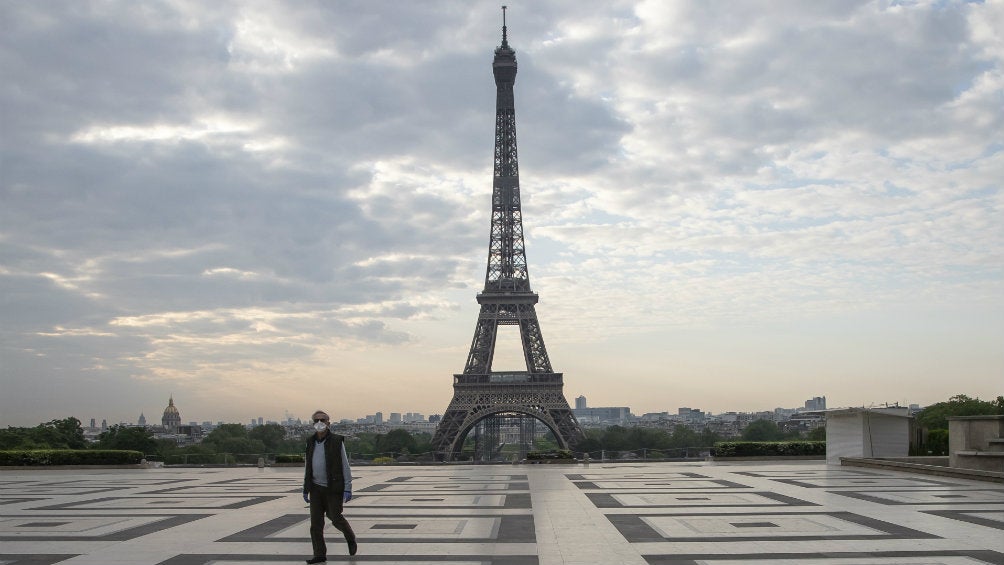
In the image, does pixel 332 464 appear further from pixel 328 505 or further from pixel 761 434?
pixel 761 434

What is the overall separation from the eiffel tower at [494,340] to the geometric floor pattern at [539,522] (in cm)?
4862

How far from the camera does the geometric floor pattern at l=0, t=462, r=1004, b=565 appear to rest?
35.1ft

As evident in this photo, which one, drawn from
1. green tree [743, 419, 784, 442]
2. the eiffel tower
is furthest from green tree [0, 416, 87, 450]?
green tree [743, 419, 784, 442]

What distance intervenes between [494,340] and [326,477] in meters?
68.4

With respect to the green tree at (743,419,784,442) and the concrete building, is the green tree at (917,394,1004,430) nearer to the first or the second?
the green tree at (743,419,784,442)

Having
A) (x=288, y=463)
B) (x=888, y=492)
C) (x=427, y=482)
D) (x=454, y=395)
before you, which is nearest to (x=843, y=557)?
(x=888, y=492)

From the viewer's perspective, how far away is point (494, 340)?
3110 inches

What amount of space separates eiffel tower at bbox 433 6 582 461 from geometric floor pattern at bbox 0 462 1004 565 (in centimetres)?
4862

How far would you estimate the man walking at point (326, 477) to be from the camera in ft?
35.0

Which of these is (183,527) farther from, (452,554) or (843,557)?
(843,557)

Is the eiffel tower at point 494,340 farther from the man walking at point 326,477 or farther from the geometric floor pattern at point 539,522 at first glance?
the man walking at point 326,477

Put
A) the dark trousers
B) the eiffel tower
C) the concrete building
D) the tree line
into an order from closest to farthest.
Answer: the dark trousers, the concrete building, the tree line, the eiffel tower

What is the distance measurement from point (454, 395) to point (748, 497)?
57.4m

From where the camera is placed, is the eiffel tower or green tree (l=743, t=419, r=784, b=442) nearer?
the eiffel tower
